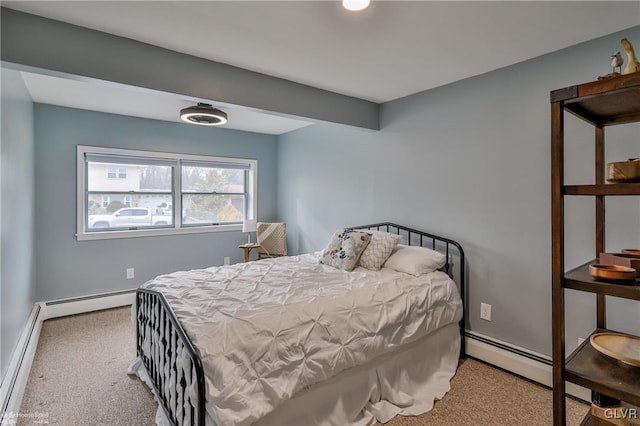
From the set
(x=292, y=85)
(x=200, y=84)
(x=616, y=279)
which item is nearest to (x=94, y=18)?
(x=200, y=84)

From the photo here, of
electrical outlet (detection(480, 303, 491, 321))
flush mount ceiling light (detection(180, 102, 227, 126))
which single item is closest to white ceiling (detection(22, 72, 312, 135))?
flush mount ceiling light (detection(180, 102, 227, 126))

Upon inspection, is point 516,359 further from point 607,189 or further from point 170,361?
point 170,361

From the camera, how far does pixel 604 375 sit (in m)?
1.18

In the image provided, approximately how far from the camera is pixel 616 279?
1.13m

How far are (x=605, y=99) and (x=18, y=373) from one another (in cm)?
366

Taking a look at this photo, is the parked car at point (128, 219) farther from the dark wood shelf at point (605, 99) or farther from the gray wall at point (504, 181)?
the dark wood shelf at point (605, 99)

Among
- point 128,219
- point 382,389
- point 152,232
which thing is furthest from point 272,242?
point 382,389

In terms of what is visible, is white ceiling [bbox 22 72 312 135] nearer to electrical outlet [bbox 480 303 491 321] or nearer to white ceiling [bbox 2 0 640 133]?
white ceiling [bbox 2 0 640 133]

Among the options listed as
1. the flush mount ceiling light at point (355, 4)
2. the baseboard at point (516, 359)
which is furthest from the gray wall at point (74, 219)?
the baseboard at point (516, 359)

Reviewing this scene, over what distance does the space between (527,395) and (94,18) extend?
3.64m

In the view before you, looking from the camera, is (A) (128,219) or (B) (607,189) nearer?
(B) (607,189)

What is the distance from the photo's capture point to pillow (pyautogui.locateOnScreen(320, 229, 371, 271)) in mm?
2812

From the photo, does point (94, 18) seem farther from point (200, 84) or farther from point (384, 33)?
point (384, 33)

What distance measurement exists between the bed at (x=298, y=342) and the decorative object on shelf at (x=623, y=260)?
3.84ft
